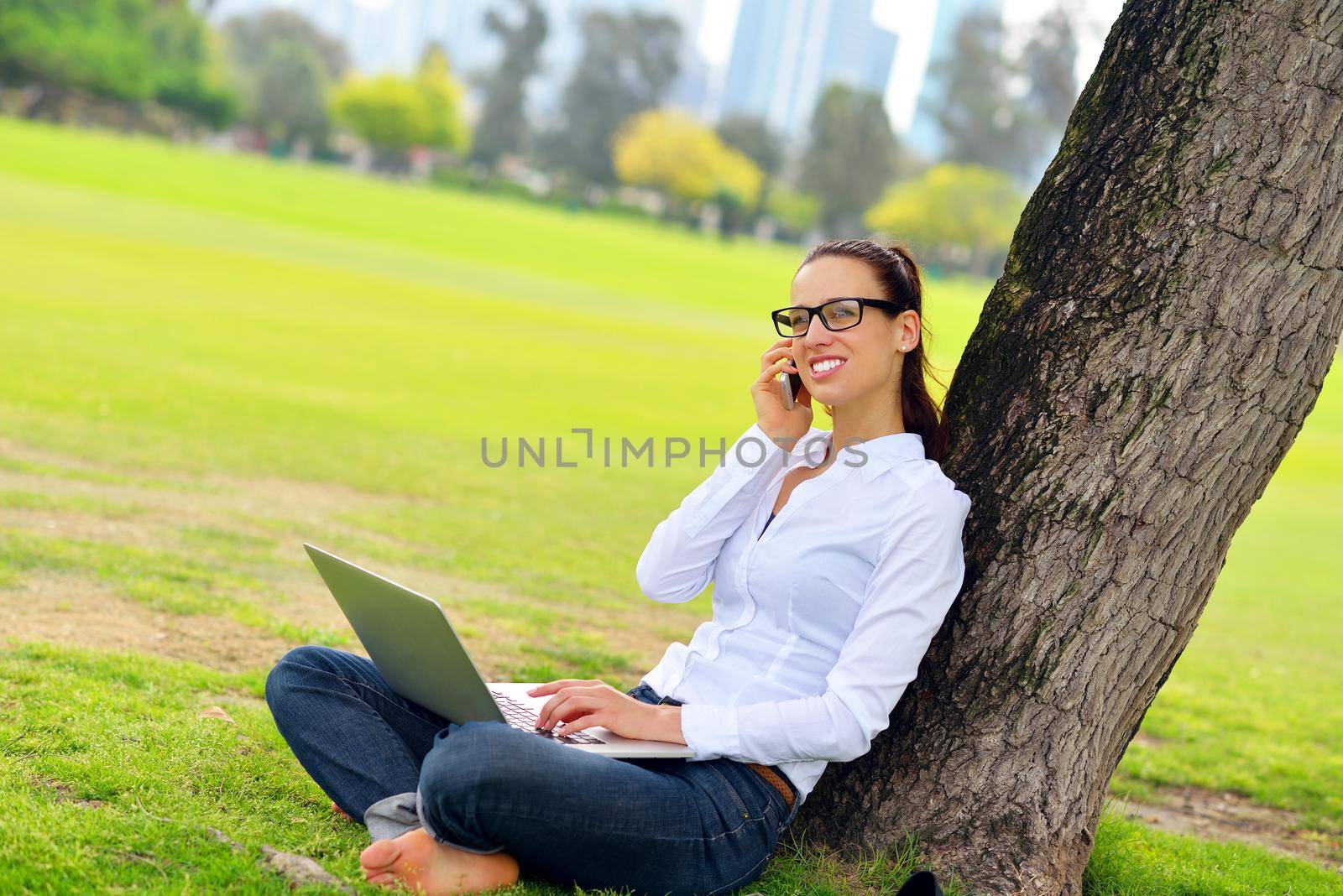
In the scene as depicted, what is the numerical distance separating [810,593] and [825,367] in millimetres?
556

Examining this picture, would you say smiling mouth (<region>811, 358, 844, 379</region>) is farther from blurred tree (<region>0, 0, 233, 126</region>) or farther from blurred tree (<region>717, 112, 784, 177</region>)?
blurred tree (<region>717, 112, 784, 177</region>)

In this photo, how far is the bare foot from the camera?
275 cm

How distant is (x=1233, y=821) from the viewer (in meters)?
4.96

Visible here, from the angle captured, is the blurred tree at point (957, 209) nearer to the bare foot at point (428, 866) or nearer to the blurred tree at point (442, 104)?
the blurred tree at point (442, 104)

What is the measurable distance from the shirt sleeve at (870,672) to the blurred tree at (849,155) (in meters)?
91.0

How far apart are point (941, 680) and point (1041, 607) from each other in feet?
1.04

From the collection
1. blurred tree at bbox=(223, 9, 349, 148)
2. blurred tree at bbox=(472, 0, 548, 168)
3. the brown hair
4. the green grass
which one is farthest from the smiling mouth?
blurred tree at bbox=(223, 9, 349, 148)

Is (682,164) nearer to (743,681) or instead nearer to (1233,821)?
(1233,821)

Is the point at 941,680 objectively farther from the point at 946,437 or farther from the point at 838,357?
the point at 838,357

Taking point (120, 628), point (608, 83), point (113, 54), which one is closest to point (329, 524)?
point (120, 628)

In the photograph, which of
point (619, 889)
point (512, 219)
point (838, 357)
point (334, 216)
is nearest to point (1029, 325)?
point (838, 357)

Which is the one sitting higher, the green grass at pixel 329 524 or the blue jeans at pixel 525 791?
the blue jeans at pixel 525 791

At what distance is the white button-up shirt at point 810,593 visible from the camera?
2.79 metres

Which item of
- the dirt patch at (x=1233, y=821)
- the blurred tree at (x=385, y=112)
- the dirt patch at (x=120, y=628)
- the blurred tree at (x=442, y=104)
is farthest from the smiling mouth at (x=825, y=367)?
the blurred tree at (x=442, y=104)
